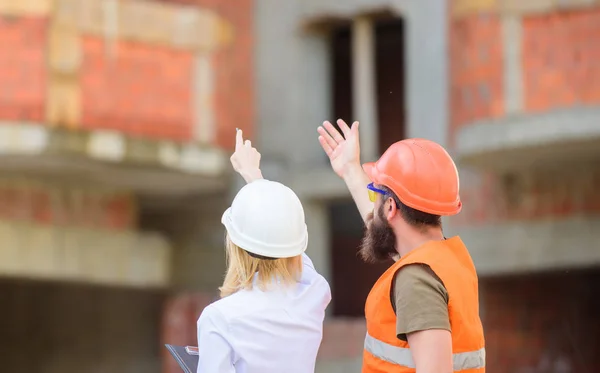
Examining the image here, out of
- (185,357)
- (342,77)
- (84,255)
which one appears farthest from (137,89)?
(185,357)

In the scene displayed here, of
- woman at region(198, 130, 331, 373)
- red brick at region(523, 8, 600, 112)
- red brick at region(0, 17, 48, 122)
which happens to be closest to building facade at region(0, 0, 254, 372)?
red brick at region(0, 17, 48, 122)

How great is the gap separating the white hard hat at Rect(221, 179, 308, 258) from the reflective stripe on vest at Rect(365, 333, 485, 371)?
1.08ft

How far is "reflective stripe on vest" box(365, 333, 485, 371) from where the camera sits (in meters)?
2.73

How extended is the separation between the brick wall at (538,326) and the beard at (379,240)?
608cm

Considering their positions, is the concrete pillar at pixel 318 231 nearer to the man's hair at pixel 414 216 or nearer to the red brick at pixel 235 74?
the red brick at pixel 235 74

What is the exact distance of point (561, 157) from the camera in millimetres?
8305

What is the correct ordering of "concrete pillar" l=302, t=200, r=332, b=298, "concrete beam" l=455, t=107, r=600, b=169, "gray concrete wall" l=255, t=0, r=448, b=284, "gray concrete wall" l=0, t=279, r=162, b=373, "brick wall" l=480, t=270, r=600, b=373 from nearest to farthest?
1. "concrete beam" l=455, t=107, r=600, b=169
2. "brick wall" l=480, t=270, r=600, b=373
3. "gray concrete wall" l=255, t=0, r=448, b=284
4. "concrete pillar" l=302, t=200, r=332, b=298
5. "gray concrete wall" l=0, t=279, r=162, b=373

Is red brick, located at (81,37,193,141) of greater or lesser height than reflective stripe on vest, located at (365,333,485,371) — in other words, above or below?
above

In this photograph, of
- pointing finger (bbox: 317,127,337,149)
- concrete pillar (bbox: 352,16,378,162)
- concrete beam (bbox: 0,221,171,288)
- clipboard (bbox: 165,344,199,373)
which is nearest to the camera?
clipboard (bbox: 165,344,199,373)

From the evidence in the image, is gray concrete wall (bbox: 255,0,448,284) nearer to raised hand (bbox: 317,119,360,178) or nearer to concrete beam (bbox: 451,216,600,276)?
concrete beam (bbox: 451,216,600,276)

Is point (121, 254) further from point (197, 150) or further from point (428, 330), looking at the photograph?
point (428, 330)

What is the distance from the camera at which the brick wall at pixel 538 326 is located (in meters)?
8.93

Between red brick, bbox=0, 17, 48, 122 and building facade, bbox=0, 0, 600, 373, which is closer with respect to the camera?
building facade, bbox=0, 0, 600, 373

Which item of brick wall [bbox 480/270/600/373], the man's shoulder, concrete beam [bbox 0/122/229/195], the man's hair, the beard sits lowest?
brick wall [bbox 480/270/600/373]
